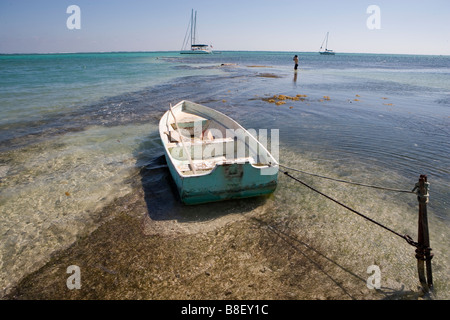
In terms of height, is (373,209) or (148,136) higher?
(148,136)

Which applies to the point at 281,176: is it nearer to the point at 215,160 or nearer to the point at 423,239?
the point at 215,160

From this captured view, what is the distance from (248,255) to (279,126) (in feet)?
29.6

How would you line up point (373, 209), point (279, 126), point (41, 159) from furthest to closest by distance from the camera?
1. point (279, 126)
2. point (41, 159)
3. point (373, 209)

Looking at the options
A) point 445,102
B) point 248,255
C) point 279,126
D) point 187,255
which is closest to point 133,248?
point 187,255

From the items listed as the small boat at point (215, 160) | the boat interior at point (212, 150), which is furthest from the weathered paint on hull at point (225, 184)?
the boat interior at point (212, 150)

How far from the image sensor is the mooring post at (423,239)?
3736mm

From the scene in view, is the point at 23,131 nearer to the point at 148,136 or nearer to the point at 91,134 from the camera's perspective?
the point at 91,134

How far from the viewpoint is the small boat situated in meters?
5.63

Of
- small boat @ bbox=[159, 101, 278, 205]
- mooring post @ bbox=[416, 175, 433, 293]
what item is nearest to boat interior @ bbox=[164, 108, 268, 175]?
small boat @ bbox=[159, 101, 278, 205]

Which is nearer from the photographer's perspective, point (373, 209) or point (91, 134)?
point (373, 209)

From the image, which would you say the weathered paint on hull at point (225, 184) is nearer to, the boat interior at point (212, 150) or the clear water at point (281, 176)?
the clear water at point (281, 176)

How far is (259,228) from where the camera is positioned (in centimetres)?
551

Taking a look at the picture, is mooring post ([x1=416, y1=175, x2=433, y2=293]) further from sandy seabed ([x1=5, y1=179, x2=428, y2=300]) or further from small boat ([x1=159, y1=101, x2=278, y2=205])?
small boat ([x1=159, y1=101, x2=278, y2=205])

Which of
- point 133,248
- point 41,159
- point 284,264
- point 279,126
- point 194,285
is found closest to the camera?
point 194,285
